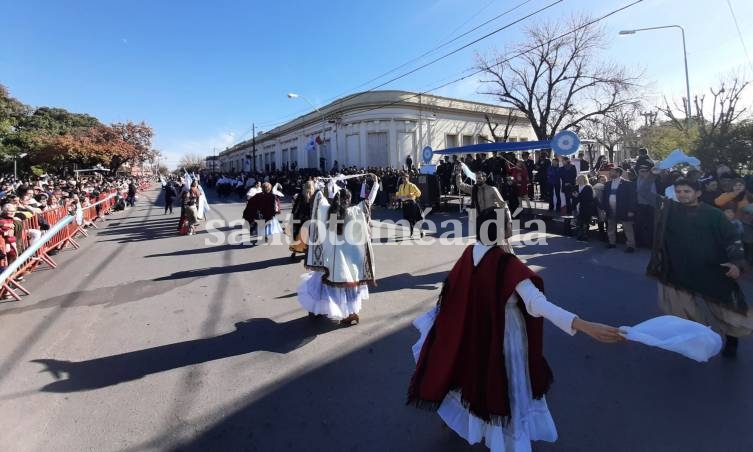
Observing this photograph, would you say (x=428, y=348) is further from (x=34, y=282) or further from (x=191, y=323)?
(x=34, y=282)

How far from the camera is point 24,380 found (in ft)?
12.7

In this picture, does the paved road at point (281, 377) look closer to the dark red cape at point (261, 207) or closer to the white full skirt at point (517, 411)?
the white full skirt at point (517, 411)

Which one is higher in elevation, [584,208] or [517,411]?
[584,208]

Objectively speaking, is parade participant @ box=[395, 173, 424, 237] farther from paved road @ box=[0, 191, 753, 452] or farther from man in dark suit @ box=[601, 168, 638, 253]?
paved road @ box=[0, 191, 753, 452]

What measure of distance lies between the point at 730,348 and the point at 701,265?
880 millimetres

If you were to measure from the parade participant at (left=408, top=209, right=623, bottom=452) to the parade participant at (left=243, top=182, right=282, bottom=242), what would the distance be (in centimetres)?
925

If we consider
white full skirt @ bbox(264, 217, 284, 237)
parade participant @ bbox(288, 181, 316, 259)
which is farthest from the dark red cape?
parade participant @ bbox(288, 181, 316, 259)

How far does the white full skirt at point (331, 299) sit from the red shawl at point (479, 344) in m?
2.38

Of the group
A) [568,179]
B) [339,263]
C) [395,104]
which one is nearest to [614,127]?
[395,104]

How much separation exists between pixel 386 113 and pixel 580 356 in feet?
106

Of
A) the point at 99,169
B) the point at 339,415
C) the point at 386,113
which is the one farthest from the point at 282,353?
the point at 99,169

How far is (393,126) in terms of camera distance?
3459cm

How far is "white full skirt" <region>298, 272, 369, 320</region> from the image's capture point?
4.95m

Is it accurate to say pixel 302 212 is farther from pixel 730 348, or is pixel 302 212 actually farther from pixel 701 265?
pixel 730 348
